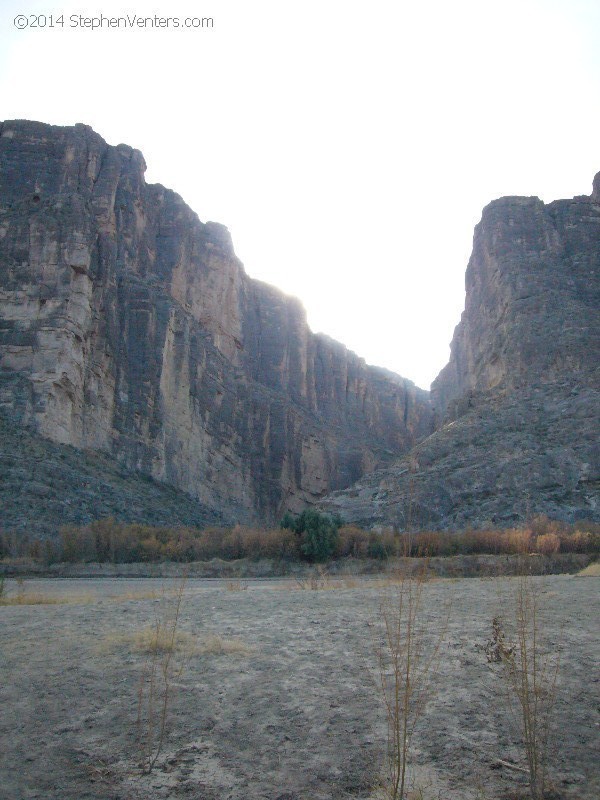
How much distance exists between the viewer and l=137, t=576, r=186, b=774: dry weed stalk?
4742 mm

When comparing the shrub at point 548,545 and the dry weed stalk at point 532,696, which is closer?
the dry weed stalk at point 532,696

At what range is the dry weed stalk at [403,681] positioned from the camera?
153 inches

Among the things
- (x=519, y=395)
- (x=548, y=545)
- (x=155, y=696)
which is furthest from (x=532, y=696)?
(x=519, y=395)

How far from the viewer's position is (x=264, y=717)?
527 centimetres

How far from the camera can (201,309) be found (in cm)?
7256

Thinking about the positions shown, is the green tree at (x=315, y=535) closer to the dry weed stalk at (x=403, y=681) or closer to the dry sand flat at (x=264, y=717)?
the dry weed stalk at (x=403, y=681)

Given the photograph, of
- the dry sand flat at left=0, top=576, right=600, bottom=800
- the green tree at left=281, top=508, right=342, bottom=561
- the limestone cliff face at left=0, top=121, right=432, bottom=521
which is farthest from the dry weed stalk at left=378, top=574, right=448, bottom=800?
the limestone cliff face at left=0, top=121, right=432, bottom=521

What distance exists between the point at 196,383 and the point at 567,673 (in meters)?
58.4

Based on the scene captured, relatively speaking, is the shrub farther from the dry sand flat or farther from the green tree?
the dry sand flat

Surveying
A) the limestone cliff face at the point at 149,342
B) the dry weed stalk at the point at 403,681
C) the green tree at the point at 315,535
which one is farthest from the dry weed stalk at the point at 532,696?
the limestone cliff face at the point at 149,342

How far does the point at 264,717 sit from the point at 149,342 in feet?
176

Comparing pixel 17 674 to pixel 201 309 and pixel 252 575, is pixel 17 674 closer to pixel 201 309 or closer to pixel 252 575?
pixel 252 575

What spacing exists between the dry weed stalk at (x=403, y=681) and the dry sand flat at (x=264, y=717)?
0.10 m

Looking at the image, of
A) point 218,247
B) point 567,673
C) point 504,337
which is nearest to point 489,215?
point 504,337
